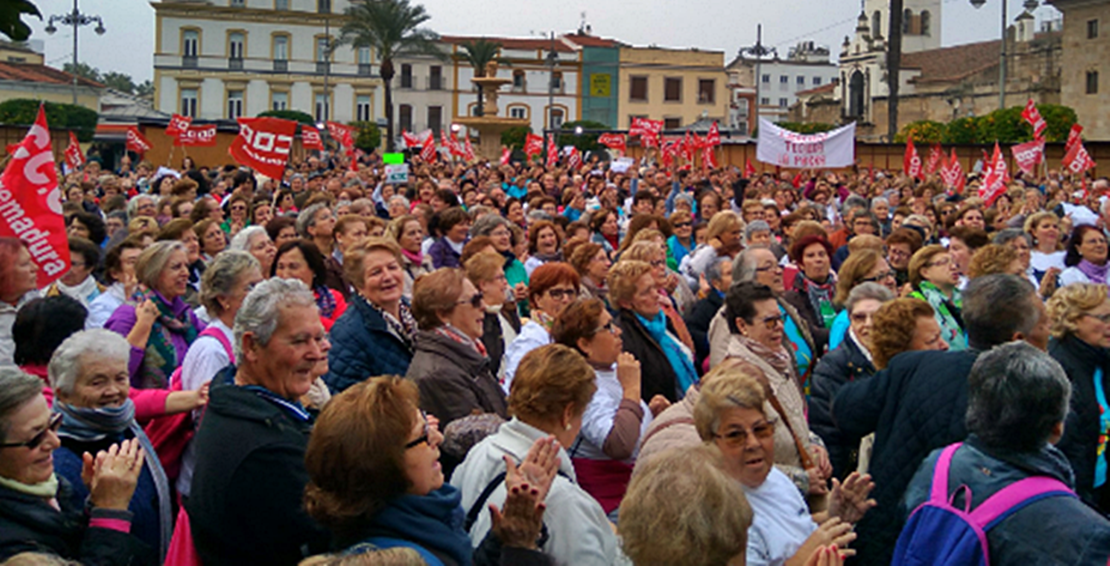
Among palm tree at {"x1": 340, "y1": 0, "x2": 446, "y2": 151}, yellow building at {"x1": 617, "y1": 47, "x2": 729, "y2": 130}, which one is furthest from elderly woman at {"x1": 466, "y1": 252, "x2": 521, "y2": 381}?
yellow building at {"x1": 617, "y1": 47, "x2": 729, "y2": 130}

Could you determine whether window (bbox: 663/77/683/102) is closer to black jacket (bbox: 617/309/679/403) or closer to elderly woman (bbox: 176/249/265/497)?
black jacket (bbox: 617/309/679/403)

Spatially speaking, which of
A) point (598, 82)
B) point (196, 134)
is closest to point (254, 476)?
point (196, 134)

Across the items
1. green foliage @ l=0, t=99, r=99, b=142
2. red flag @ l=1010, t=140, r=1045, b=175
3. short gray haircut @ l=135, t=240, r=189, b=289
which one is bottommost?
short gray haircut @ l=135, t=240, r=189, b=289

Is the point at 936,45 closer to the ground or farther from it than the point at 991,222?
farther from it

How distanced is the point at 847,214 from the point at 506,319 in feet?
19.2

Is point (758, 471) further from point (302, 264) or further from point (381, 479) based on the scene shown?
point (302, 264)

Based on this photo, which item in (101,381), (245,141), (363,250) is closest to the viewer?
(101,381)

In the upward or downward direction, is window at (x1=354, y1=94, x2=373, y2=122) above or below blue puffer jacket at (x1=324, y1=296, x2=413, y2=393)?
above

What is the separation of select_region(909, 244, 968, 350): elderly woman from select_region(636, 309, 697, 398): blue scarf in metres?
1.91

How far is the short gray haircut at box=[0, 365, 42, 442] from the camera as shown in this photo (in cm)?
336

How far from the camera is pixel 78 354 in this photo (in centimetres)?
400

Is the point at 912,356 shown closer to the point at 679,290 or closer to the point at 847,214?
the point at 679,290

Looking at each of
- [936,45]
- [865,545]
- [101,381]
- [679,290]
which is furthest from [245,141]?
[936,45]

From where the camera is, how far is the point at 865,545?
4277 mm
